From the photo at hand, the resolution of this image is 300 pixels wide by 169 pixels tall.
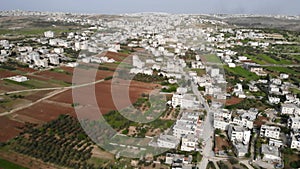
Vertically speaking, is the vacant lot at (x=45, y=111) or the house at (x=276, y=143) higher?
the vacant lot at (x=45, y=111)

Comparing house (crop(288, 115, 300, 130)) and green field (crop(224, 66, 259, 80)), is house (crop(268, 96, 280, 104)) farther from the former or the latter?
green field (crop(224, 66, 259, 80))

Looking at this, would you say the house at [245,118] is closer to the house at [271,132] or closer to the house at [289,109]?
the house at [271,132]

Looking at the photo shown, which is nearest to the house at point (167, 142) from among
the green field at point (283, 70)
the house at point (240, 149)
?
the house at point (240, 149)

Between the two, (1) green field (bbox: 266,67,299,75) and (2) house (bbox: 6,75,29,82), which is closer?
(2) house (bbox: 6,75,29,82)

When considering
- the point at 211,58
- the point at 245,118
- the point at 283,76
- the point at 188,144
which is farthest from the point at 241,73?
the point at 188,144

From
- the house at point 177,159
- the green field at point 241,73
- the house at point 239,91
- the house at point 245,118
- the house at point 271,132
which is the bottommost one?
the house at point 177,159

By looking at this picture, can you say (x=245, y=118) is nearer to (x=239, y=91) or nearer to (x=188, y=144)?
(x=188, y=144)

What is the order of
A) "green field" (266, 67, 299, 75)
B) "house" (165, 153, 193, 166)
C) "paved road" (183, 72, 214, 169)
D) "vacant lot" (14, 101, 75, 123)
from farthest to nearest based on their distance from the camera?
1. "green field" (266, 67, 299, 75)
2. "vacant lot" (14, 101, 75, 123)
3. "paved road" (183, 72, 214, 169)
4. "house" (165, 153, 193, 166)

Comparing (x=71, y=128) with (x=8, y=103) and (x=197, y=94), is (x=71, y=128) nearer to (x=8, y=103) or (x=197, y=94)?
(x=8, y=103)

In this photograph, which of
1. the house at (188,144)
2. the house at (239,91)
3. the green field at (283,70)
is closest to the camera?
the house at (188,144)

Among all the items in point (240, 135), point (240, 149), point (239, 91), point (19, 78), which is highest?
point (19, 78)

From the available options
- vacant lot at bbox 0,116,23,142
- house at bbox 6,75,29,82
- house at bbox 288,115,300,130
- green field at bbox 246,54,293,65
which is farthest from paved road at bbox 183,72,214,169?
green field at bbox 246,54,293,65
